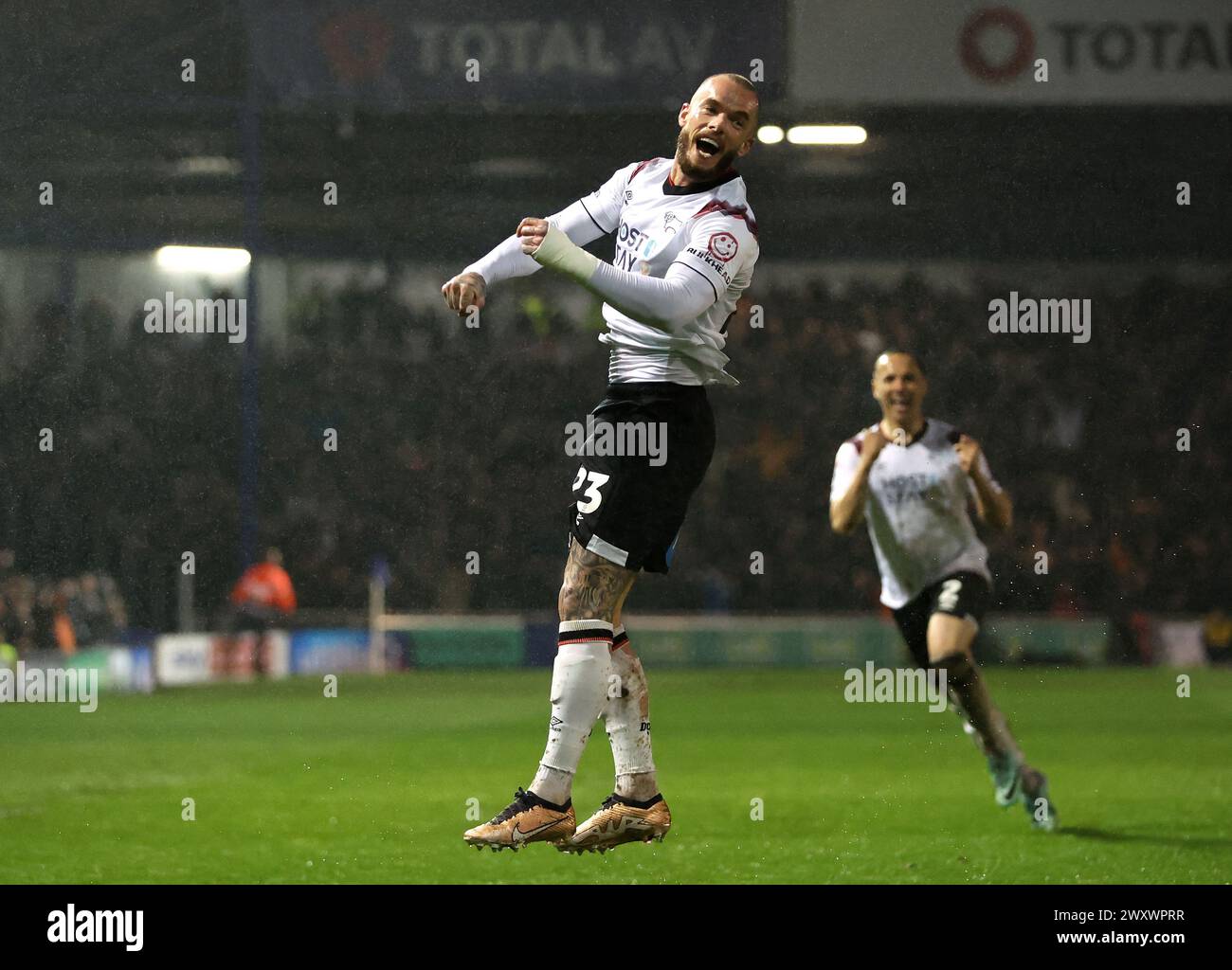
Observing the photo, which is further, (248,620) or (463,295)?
(248,620)

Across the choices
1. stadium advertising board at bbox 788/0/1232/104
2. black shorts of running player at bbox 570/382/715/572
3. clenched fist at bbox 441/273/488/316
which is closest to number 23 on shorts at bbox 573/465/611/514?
black shorts of running player at bbox 570/382/715/572

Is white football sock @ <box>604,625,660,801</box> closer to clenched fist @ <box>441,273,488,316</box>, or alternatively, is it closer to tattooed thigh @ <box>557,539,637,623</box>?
tattooed thigh @ <box>557,539,637,623</box>

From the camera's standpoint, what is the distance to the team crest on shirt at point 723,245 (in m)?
5.12

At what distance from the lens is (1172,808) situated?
7703 mm

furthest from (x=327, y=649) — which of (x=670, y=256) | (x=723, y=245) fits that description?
(x=723, y=245)

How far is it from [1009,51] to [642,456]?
12.6 ft

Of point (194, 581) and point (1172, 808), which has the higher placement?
point (194, 581)

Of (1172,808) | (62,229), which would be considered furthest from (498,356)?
(1172,808)

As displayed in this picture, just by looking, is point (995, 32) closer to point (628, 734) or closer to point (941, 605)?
point (941, 605)

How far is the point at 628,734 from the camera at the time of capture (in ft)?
17.6

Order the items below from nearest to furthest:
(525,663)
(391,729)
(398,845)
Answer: (398,845) → (391,729) → (525,663)

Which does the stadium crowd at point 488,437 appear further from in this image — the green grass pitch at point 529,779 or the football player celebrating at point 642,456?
the football player celebrating at point 642,456

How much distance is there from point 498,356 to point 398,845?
10.0 ft

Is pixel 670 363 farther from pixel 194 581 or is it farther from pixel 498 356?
pixel 194 581
